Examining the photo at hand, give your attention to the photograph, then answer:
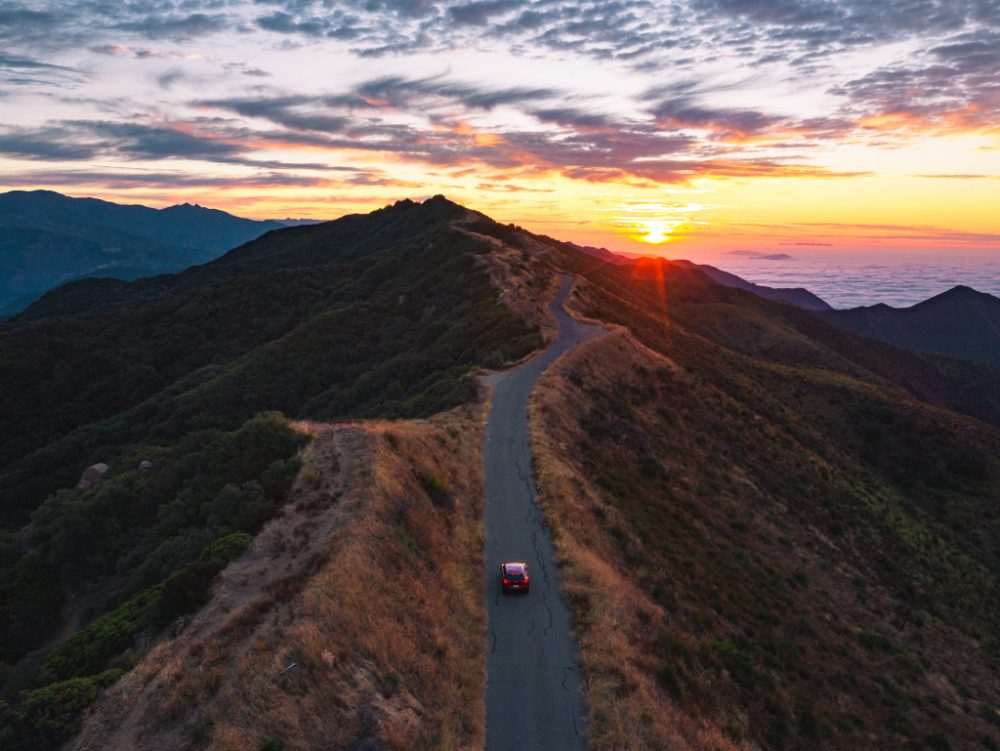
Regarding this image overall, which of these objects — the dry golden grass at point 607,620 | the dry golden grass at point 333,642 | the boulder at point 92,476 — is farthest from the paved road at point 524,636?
the boulder at point 92,476

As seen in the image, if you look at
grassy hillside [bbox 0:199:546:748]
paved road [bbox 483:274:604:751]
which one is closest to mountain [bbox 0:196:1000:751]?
grassy hillside [bbox 0:199:546:748]

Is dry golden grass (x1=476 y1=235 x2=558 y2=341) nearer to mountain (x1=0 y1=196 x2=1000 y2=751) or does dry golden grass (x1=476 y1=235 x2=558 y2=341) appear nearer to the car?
mountain (x1=0 y1=196 x2=1000 y2=751)

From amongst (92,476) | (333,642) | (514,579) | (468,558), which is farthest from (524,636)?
(92,476)

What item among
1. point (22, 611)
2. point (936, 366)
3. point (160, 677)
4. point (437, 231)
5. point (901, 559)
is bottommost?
point (936, 366)

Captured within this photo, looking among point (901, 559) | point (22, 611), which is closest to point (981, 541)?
point (901, 559)

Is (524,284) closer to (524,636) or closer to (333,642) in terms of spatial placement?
(524,636)

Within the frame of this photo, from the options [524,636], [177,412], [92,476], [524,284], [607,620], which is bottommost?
[177,412]

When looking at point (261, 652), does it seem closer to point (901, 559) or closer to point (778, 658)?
point (778, 658)
